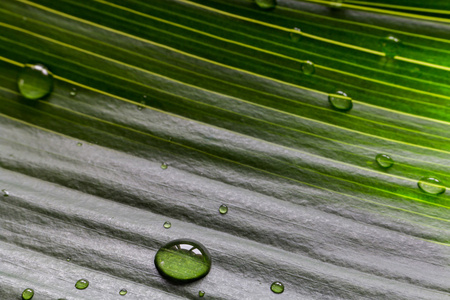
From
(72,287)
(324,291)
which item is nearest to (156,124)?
(72,287)

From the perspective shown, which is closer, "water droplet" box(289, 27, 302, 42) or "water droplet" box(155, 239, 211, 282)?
"water droplet" box(155, 239, 211, 282)

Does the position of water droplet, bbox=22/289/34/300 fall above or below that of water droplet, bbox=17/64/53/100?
below

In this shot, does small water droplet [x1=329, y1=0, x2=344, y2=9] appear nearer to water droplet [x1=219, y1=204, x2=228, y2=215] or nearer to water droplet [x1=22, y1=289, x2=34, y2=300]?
water droplet [x1=219, y1=204, x2=228, y2=215]

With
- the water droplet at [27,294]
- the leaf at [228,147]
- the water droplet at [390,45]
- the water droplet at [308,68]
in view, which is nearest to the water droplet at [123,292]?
the leaf at [228,147]

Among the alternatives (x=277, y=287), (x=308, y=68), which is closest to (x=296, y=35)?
(x=308, y=68)

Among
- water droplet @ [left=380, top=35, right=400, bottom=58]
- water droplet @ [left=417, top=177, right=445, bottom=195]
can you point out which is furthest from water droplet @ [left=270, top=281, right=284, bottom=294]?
water droplet @ [left=380, top=35, right=400, bottom=58]
